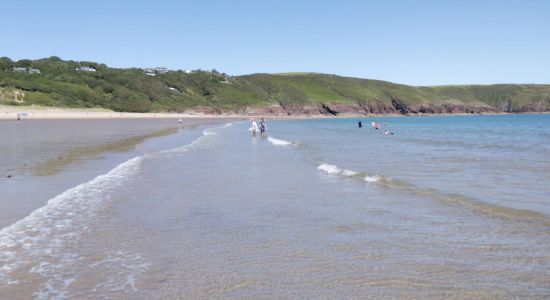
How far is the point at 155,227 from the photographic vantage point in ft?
29.9

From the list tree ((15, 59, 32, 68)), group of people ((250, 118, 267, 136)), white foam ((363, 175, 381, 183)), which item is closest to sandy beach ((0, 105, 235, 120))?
group of people ((250, 118, 267, 136))

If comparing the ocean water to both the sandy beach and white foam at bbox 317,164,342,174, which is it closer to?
white foam at bbox 317,164,342,174

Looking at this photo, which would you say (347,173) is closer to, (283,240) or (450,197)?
(450,197)

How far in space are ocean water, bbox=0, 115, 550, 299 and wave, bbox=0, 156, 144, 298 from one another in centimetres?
2

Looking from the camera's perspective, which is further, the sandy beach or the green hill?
the green hill

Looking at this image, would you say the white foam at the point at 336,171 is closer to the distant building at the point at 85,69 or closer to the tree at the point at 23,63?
the tree at the point at 23,63

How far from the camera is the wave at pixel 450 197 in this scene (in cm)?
1009

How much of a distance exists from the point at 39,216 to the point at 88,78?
123571mm

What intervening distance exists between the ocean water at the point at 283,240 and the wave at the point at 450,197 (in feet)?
0.13

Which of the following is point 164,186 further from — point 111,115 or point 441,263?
point 111,115

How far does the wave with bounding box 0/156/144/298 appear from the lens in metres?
6.27

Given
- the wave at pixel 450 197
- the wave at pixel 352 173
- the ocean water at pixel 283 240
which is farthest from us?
the wave at pixel 352 173

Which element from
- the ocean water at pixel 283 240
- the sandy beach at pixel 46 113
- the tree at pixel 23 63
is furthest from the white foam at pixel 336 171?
the tree at pixel 23 63

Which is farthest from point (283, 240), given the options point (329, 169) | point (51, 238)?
point (329, 169)
